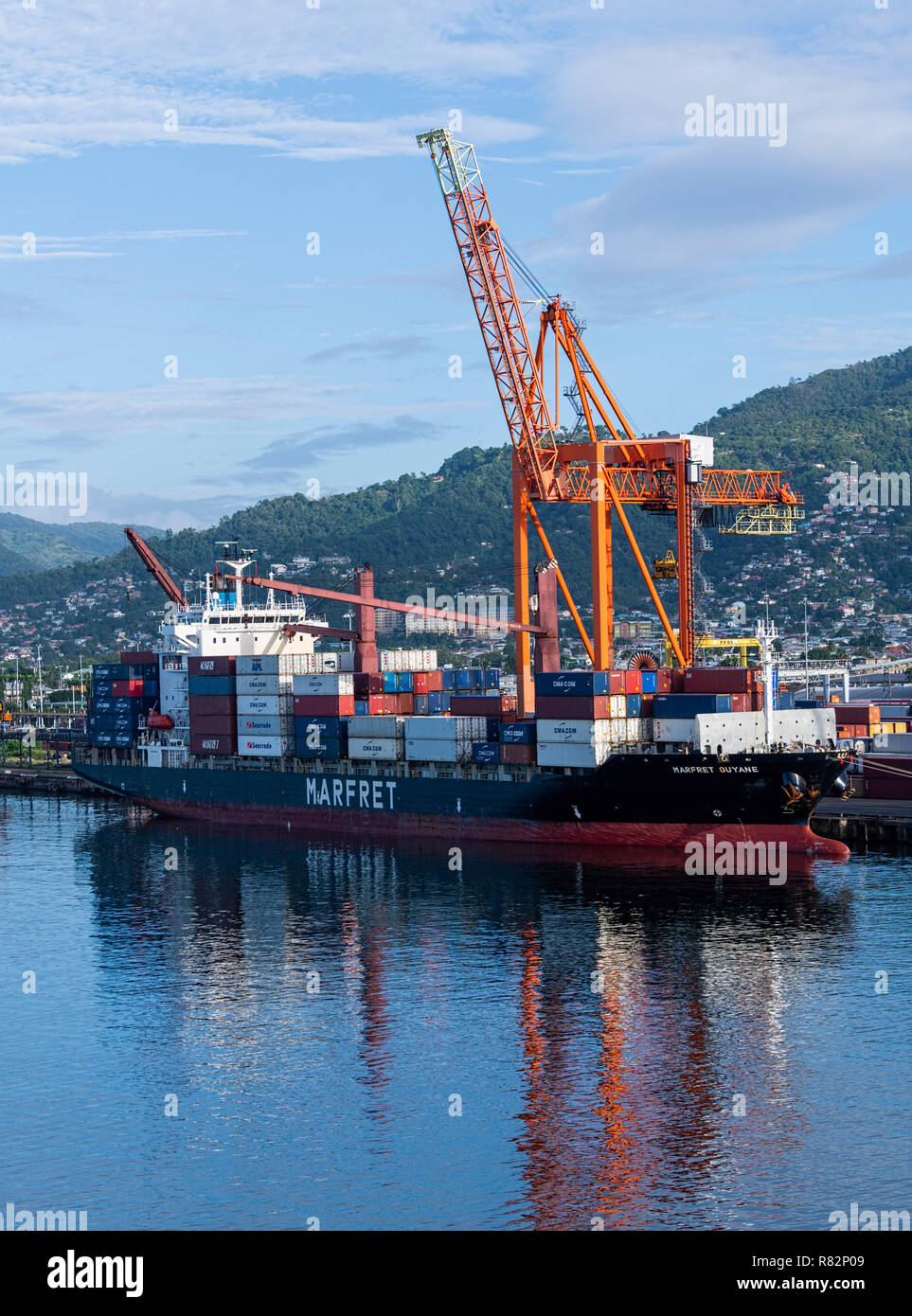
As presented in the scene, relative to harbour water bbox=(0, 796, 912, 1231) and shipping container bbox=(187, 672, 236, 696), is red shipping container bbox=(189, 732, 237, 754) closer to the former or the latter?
shipping container bbox=(187, 672, 236, 696)

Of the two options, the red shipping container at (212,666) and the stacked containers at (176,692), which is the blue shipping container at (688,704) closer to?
the red shipping container at (212,666)

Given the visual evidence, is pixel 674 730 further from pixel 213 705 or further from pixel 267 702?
pixel 213 705

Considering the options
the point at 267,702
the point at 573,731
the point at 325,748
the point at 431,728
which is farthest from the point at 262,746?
the point at 573,731

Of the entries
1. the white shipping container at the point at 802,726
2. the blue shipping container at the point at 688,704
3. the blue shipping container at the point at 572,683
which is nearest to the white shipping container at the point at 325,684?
the blue shipping container at the point at 572,683

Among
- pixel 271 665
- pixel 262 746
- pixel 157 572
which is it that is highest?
pixel 157 572

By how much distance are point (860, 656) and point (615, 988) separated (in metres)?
124

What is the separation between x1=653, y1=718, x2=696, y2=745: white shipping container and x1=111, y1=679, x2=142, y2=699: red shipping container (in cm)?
4020

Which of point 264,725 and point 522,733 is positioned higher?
point 264,725

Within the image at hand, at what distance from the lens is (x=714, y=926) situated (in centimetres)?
5431

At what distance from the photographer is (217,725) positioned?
8806 cm

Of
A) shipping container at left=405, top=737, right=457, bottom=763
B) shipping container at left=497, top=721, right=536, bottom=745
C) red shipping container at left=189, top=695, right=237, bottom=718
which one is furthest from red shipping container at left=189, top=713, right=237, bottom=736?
shipping container at left=497, top=721, right=536, bottom=745

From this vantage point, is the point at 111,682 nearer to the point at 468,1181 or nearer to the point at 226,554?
the point at 226,554

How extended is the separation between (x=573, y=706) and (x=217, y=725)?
→ 26.7m

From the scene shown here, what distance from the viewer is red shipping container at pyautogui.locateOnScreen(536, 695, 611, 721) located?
226ft
